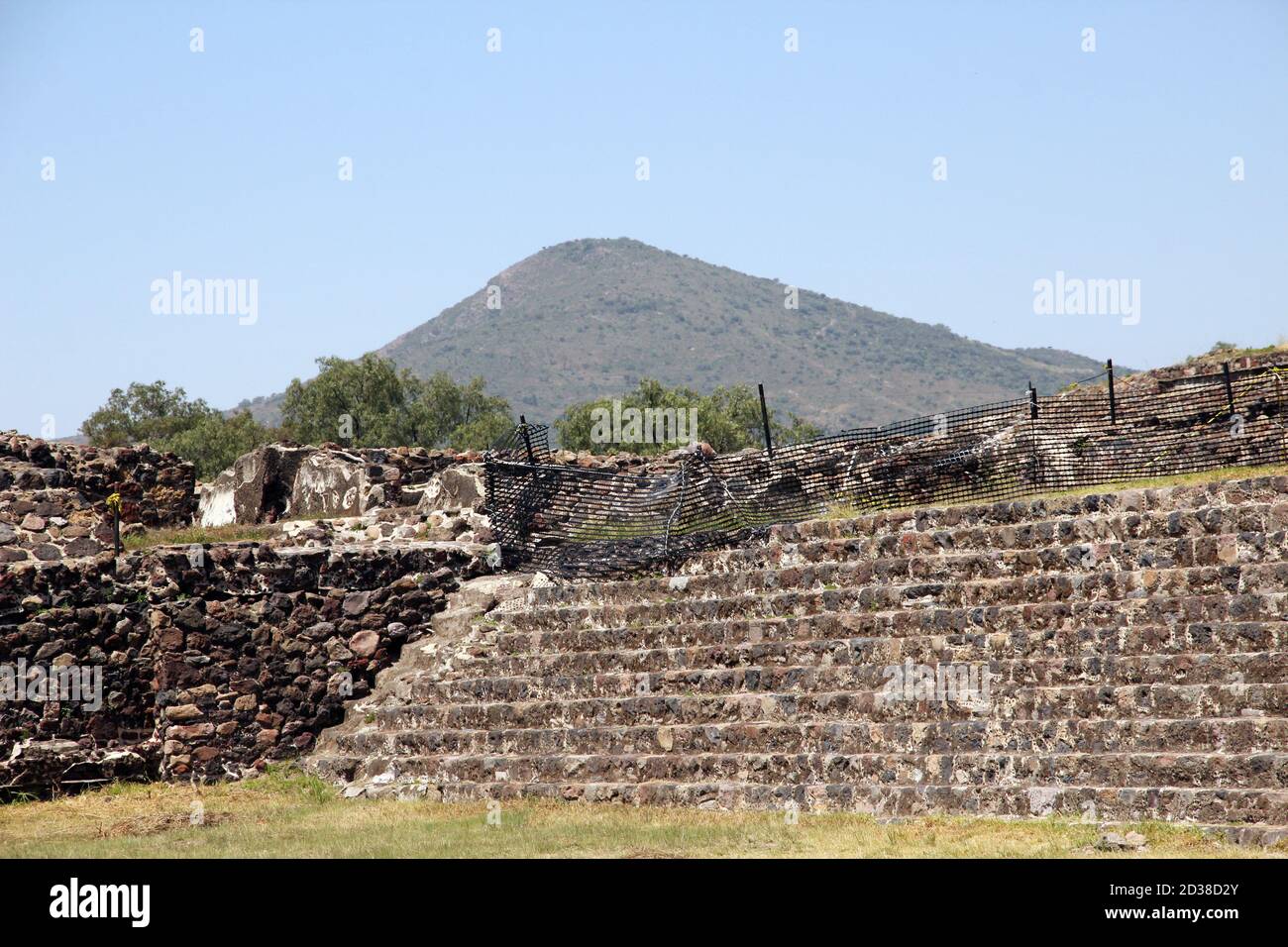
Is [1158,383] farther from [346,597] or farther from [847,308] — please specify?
[847,308]

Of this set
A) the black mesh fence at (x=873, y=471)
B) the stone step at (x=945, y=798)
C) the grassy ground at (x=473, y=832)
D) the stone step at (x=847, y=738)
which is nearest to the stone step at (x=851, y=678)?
the stone step at (x=847, y=738)

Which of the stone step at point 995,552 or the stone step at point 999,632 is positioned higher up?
the stone step at point 995,552

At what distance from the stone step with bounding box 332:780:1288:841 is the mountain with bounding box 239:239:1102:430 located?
112164mm

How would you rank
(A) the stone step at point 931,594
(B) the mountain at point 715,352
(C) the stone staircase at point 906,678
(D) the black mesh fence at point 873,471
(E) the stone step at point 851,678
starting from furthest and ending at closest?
(B) the mountain at point 715,352 → (D) the black mesh fence at point 873,471 → (A) the stone step at point 931,594 → (E) the stone step at point 851,678 → (C) the stone staircase at point 906,678

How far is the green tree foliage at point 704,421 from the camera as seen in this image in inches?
1955

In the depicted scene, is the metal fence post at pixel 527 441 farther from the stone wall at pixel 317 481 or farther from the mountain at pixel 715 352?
the mountain at pixel 715 352

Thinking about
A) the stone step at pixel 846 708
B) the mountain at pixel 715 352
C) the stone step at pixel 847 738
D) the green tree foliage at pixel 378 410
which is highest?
the mountain at pixel 715 352

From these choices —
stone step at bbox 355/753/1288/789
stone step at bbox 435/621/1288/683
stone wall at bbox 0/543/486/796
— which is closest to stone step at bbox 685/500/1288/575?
stone step at bbox 435/621/1288/683

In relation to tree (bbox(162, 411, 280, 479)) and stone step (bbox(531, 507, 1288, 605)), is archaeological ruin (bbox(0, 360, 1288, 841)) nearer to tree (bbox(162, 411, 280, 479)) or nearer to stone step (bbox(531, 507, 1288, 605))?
stone step (bbox(531, 507, 1288, 605))

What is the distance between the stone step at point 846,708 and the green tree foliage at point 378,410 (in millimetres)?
43304

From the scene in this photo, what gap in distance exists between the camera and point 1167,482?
16.6 metres

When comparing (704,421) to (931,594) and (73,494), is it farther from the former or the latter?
(931,594)

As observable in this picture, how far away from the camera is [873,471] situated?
1978 cm

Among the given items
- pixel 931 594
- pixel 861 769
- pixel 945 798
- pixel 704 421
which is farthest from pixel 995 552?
pixel 704 421
